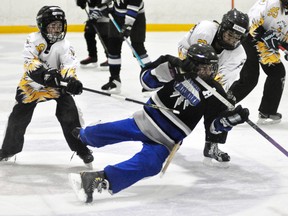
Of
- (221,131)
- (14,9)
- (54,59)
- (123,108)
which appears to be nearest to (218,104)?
(221,131)

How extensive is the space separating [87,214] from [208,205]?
58 cm

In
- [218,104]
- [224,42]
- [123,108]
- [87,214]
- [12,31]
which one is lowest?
[12,31]

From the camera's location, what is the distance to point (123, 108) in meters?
5.68

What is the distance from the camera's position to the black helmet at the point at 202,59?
350 centimetres

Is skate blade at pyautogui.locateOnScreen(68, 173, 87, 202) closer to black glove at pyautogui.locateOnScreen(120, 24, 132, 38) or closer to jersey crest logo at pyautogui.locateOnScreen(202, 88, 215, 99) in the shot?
jersey crest logo at pyautogui.locateOnScreen(202, 88, 215, 99)

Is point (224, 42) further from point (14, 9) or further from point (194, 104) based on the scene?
point (14, 9)

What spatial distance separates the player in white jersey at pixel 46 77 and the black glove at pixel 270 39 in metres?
1.65

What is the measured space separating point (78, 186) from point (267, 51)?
220 cm

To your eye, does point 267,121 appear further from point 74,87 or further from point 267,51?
point 74,87

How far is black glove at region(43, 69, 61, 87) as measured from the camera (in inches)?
147

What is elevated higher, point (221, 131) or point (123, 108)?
point (221, 131)

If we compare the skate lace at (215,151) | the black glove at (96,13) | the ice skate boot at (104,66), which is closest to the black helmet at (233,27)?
the skate lace at (215,151)

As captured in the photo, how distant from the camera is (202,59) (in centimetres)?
350

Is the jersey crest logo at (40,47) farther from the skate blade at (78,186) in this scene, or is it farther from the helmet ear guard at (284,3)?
the helmet ear guard at (284,3)
